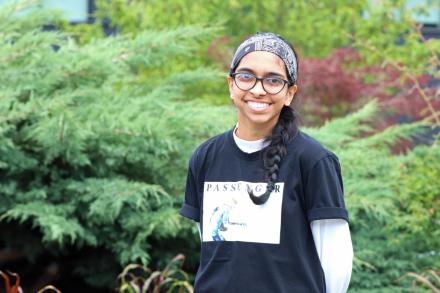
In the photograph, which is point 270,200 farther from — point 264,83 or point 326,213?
point 264,83

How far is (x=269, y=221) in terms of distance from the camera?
9.34 feet

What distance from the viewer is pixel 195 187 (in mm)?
3127

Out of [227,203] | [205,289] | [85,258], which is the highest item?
[227,203]

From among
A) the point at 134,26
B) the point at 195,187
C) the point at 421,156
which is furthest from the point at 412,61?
the point at 195,187

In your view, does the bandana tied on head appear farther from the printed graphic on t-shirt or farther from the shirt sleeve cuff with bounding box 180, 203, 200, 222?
the shirt sleeve cuff with bounding box 180, 203, 200, 222

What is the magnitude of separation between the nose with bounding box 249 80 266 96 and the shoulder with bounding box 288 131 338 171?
0.17m

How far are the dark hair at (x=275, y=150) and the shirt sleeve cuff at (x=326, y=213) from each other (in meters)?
0.13

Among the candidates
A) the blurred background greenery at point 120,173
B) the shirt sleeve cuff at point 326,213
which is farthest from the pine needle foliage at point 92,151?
the shirt sleeve cuff at point 326,213

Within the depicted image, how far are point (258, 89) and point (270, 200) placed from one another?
0.33m

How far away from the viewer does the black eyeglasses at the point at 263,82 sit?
2916 mm

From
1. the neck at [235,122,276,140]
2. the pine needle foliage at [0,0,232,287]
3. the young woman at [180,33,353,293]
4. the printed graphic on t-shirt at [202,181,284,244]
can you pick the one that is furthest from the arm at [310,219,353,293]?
the pine needle foliage at [0,0,232,287]

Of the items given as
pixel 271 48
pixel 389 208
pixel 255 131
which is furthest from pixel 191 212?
pixel 389 208

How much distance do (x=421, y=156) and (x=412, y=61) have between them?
3.19 meters

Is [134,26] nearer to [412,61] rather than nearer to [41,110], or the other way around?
[412,61]
